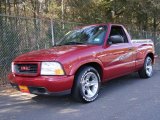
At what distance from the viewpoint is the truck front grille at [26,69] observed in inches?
237

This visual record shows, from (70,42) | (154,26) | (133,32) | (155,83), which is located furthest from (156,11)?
(70,42)

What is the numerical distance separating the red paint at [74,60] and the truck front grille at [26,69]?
8cm

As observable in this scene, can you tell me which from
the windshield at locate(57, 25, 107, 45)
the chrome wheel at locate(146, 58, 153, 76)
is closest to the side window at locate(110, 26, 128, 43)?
the windshield at locate(57, 25, 107, 45)

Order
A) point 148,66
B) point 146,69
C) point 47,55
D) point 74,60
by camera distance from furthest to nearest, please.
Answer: point 148,66
point 146,69
point 47,55
point 74,60

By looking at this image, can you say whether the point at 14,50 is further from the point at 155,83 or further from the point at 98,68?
the point at 155,83

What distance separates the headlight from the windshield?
1.50 m

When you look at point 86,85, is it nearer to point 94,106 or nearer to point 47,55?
point 94,106

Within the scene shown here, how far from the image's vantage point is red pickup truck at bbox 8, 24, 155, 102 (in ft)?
19.2

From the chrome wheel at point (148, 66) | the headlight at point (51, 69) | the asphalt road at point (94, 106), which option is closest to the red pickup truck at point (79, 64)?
the headlight at point (51, 69)

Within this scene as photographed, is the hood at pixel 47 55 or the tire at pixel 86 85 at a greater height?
the hood at pixel 47 55

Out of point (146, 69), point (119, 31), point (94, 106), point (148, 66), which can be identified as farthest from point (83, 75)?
point (148, 66)

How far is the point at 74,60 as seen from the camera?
605 centimetres

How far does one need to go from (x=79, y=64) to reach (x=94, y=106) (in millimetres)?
922

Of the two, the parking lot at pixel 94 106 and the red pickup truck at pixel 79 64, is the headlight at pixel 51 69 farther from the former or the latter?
the parking lot at pixel 94 106
